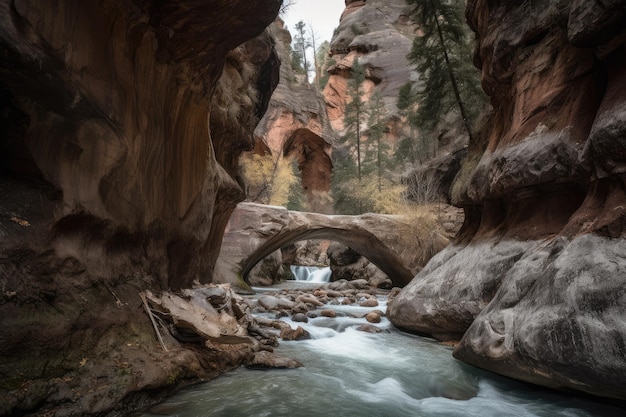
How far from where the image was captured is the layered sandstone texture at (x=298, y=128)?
93.0 feet

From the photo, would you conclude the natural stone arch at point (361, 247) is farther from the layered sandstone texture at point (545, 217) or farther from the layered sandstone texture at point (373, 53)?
the layered sandstone texture at point (373, 53)

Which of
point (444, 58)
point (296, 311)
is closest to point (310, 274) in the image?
point (296, 311)

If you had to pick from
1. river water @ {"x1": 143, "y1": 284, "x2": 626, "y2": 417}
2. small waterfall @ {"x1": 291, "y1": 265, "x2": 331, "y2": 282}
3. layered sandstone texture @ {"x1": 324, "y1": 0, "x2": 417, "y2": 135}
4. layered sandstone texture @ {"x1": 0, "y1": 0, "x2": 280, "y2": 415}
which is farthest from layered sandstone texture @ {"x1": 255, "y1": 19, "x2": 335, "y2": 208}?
river water @ {"x1": 143, "y1": 284, "x2": 626, "y2": 417}

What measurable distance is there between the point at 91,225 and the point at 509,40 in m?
8.79

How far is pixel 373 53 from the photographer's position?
4166 centimetres

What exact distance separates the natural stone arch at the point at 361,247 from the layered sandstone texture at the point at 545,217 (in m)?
7.35

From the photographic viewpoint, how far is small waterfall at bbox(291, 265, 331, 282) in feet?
89.2

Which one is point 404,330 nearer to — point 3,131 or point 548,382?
point 548,382

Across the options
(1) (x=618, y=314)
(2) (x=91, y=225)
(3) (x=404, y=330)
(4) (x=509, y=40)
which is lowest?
(3) (x=404, y=330)

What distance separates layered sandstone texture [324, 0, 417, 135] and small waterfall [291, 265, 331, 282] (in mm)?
17743

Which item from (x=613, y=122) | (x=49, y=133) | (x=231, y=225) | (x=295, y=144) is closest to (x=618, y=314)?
(x=613, y=122)

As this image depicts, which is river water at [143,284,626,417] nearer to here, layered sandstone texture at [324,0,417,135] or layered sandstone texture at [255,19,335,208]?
layered sandstone texture at [255,19,335,208]

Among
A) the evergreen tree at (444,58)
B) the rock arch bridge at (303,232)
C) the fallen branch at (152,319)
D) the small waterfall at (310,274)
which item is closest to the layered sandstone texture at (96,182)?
the fallen branch at (152,319)

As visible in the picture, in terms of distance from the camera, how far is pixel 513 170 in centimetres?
687
